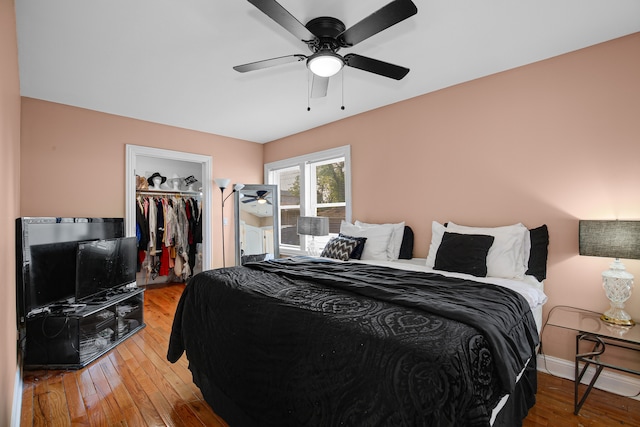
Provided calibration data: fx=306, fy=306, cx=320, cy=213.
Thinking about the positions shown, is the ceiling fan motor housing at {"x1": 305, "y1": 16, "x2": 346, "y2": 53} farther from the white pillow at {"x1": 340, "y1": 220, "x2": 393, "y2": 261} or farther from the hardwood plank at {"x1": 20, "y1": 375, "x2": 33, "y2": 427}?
the hardwood plank at {"x1": 20, "y1": 375, "x2": 33, "y2": 427}

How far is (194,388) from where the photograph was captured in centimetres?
221

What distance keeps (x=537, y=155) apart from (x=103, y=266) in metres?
4.08

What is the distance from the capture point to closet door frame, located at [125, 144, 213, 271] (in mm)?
3943

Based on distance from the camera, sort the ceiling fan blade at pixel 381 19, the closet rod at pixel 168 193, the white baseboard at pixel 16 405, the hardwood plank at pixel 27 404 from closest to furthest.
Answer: the ceiling fan blade at pixel 381 19
the white baseboard at pixel 16 405
the hardwood plank at pixel 27 404
the closet rod at pixel 168 193

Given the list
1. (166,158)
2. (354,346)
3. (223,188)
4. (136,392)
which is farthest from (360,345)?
(166,158)

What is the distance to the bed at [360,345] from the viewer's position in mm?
1063

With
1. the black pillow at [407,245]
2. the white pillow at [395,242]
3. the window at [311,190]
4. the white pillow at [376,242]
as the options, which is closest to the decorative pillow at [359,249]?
the white pillow at [376,242]

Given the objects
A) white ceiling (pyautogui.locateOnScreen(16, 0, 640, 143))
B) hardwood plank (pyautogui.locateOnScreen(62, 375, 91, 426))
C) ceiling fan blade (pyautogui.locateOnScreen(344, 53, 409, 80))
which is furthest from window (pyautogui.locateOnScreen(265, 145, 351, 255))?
hardwood plank (pyautogui.locateOnScreen(62, 375, 91, 426))

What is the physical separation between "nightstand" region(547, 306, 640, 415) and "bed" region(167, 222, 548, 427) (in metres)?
0.21

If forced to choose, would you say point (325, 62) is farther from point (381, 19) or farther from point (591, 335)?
point (591, 335)

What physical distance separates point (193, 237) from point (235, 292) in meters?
3.66

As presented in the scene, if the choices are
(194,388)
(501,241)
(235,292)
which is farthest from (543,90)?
(194,388)

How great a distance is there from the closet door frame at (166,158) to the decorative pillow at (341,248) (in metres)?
2.21

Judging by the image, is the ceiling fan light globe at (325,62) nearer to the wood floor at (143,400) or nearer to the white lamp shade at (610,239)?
the white lamp shade at (610,239)
